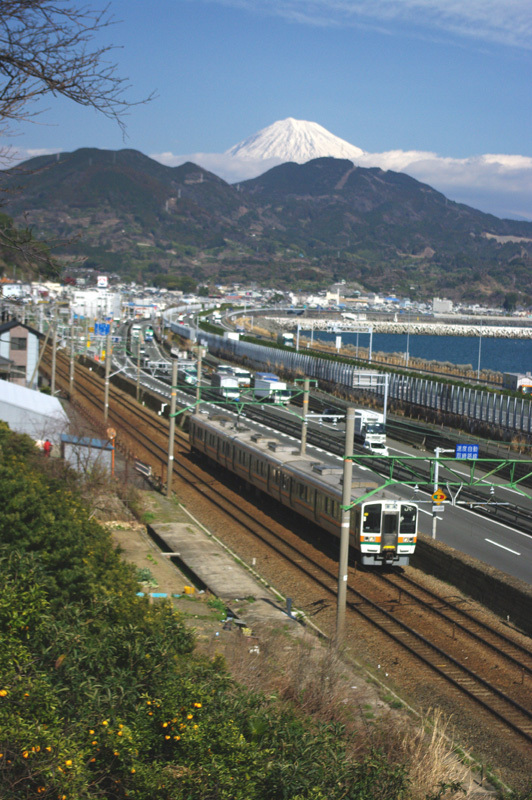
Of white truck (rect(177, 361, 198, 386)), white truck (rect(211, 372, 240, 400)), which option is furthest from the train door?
white truck (rect(177, 361, 198, 386))

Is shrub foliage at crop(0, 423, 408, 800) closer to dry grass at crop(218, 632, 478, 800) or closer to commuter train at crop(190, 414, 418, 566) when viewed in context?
dry grass at crop(218, 632, 478, 800)

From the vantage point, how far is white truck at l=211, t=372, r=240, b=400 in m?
46.8

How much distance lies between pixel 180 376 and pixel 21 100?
170 feet

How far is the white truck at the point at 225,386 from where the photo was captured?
154 ft

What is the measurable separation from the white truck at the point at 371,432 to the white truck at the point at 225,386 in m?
9.84

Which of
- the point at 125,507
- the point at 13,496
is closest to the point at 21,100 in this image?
the point at 13,496

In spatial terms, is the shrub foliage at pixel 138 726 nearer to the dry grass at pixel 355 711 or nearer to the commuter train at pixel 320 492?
the dry grass at pixel 355 711

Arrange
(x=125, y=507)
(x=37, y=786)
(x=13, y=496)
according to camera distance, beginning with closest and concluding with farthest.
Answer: (x=37, y=786)
(x=13, y=496)
(x=125, y=507)

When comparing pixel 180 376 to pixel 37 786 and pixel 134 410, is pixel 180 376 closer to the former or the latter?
pixel 134 410

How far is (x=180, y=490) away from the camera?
95.1 feet

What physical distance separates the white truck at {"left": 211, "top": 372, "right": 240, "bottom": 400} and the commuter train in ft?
47.6

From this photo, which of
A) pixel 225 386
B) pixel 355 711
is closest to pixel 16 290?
pixel 225 386

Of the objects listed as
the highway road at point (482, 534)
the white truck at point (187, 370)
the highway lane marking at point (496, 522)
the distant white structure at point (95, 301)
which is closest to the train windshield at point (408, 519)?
the highway road at point (482, 534)

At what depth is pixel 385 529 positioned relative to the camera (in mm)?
19547
